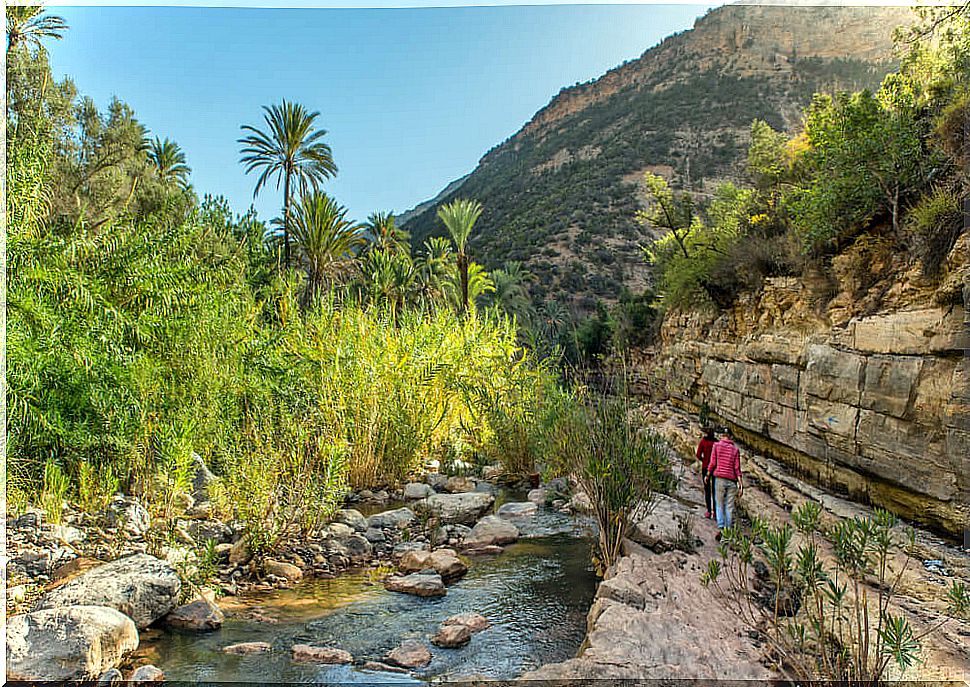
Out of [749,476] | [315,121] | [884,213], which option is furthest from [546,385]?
[315,121]

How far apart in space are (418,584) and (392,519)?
72.6 inches

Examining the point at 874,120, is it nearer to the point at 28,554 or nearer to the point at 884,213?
the point at 884,213

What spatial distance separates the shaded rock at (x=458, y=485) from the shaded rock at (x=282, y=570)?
339cm

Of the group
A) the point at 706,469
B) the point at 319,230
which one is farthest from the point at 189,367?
the point at 319,230

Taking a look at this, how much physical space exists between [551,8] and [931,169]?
4718mm

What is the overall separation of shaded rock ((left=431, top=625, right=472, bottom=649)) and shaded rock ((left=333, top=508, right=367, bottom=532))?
97.8 inches

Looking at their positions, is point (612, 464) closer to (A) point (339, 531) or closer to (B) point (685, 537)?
(B) point (685, 537)

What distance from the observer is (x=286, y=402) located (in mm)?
6980

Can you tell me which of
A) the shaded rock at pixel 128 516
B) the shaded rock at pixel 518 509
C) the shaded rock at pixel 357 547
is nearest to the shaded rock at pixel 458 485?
the shaded rock at pixel 518 509

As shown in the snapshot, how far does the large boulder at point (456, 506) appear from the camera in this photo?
6785mm

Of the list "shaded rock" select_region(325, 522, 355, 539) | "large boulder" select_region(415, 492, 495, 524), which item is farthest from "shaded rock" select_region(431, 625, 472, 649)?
"large boulder" select_region(415, 492, 495, 524)

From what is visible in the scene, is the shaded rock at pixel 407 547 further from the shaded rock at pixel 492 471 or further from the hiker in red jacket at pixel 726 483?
Result: the shaded rock at pixel 492 471

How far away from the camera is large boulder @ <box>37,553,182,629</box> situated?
11.8ft

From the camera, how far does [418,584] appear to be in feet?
15.5
